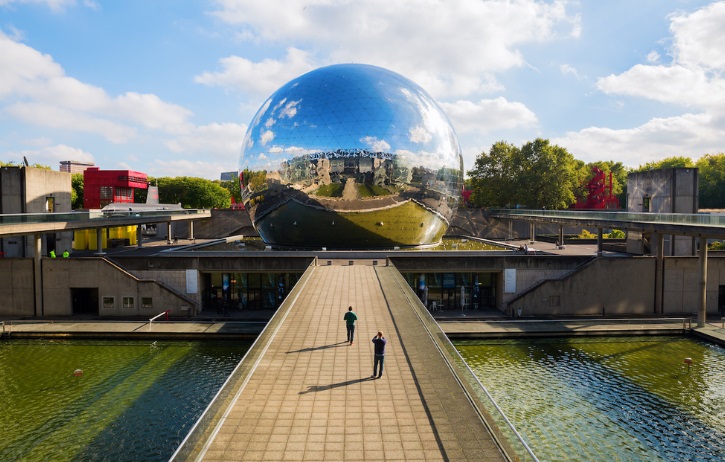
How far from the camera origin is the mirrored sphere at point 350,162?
30.0 meters

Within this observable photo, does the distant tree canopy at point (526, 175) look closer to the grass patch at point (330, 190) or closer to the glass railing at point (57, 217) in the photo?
the grass patch at point (330, 190)

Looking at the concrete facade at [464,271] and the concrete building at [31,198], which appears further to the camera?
the concrete building at [31,198]

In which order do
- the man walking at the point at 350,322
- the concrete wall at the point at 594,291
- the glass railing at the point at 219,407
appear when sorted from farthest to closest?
the concrete wall at the point at 594,291
the man walking at the point at 350,322
the glass railing at the point at 219,407

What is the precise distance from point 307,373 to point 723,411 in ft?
43.8

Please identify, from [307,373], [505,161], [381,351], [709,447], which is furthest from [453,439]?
[505,161]

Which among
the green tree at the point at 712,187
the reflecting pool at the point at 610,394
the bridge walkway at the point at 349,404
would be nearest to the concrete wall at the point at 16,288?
the bridge walkway at the point at 349,404

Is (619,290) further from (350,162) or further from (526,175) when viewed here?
(526,175)

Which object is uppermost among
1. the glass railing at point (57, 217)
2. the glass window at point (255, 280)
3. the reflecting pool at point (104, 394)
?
the glass railing at point (57, 217)

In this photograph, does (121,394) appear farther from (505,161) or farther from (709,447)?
(505,161)

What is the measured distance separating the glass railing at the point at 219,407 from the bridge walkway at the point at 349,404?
12 cm

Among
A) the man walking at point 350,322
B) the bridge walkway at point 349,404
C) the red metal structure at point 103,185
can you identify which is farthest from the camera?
the red metal structure at point 103,185

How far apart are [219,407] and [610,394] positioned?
1337 centimetres

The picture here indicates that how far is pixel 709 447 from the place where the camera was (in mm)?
12914

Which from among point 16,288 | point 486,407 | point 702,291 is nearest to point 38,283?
point 16,288
